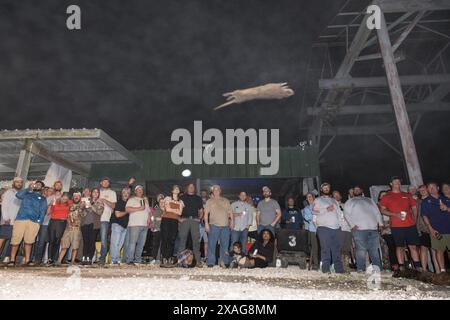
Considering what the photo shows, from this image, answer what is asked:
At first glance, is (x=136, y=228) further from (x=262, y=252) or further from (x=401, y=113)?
(x=401, y=113)

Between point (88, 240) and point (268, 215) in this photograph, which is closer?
point (88, 240)

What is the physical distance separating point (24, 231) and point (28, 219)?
27cm

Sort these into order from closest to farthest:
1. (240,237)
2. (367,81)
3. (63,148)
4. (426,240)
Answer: (426,240) < (240,237) < (367,81) < (63,148)

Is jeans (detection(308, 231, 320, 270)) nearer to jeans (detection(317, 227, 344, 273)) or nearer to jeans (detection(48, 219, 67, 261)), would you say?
jeans (detection(317, 227, 344, 273))

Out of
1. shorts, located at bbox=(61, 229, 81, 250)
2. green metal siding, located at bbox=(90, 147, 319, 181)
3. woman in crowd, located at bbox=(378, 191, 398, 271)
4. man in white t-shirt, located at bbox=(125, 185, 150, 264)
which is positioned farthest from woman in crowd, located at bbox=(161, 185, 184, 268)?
green metal siding, located at bbox=(90, 147, 319, 181)

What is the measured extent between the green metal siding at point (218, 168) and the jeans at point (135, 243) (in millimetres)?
9427

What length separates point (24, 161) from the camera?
32.6 ft

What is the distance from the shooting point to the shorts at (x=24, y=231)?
6277 mm

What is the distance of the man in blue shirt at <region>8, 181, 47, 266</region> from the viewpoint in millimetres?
6289

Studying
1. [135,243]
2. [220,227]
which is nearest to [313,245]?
[220,227]

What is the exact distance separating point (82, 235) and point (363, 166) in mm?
14473

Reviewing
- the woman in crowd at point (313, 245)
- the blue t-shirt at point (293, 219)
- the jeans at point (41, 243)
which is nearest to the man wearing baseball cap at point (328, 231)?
the woman in crowd at point (313, 245)
